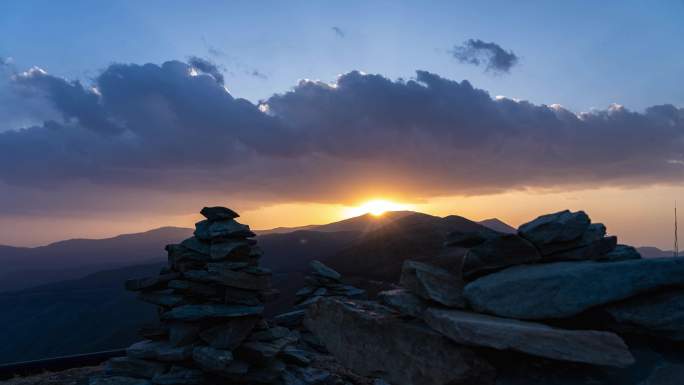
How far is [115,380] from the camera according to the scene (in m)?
9.75

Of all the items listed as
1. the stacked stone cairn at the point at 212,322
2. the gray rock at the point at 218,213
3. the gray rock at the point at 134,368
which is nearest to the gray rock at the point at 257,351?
the stacked stone cairn at the point at 212,322

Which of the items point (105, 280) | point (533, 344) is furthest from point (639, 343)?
point (105, 280)

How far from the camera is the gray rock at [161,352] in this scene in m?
9.95

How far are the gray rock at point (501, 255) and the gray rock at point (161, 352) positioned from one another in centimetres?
747

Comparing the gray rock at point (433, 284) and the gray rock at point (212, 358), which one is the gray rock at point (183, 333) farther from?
the gray rock at point (433, 284)

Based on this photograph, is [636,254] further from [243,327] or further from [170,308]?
[170,308]

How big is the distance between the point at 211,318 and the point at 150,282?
177cm

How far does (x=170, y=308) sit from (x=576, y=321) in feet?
29.9

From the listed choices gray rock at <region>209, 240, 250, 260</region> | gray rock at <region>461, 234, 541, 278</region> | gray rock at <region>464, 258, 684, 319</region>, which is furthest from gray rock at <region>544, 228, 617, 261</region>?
gray rock at <region>209, 240, 250, 260</region>

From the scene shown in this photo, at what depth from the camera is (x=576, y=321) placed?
4.17m

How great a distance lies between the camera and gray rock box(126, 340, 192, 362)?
32.6 feet

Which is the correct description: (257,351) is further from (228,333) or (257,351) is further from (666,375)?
(666,375)

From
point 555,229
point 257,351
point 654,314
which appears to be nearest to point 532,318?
point 654,314

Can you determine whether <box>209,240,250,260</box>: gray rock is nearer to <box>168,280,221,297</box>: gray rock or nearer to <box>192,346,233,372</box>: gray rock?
<box>168,280,221,297</box>: gray rock
